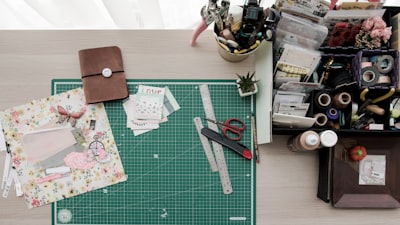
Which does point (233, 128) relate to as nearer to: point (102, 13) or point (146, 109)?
point (146, 109)

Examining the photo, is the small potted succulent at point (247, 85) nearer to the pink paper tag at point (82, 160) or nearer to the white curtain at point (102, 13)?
the white curtain at point (102, 13)

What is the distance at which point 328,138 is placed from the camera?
0.94 m

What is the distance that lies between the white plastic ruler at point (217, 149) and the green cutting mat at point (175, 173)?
0.04 feet

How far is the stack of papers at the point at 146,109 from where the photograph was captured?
103 cm

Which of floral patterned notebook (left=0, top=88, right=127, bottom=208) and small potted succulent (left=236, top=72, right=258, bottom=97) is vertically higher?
small potted succulent (left=236, top=72, right=258, bottom=97)

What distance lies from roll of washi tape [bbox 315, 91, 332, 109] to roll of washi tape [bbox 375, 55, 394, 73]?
0.48 ft

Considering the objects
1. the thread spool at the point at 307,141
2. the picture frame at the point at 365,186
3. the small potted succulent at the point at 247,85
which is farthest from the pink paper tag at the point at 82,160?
the picture frame at the point at 365,186

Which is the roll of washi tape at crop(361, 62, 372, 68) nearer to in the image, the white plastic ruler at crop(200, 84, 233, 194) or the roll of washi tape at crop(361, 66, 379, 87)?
the roll of washi tape at crop(361, 66, 379, 87)

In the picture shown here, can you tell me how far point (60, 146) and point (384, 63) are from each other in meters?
0.89

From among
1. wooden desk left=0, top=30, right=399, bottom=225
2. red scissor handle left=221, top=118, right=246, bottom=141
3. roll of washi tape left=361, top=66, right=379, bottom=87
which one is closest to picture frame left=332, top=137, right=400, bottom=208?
wooden desk left=0, top=30, right=399, bottom=225

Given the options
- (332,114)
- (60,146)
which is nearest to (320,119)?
(332,114)

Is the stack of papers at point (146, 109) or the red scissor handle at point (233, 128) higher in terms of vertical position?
the stack of papers at point (146, 109)

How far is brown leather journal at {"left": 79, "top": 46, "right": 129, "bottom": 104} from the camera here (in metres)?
1.01

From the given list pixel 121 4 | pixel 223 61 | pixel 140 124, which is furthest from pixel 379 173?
pixel 121 4
